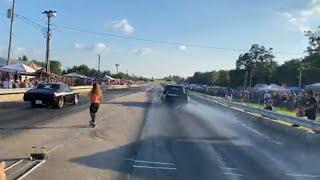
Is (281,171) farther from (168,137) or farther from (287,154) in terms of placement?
(168,137)

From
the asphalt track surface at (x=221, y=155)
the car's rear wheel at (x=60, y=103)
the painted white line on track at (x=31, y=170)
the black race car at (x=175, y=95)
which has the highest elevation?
the black race car at (x=175, y=95)

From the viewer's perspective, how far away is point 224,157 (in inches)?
557

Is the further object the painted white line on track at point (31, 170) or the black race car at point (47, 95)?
the black race car at point (47, 95)

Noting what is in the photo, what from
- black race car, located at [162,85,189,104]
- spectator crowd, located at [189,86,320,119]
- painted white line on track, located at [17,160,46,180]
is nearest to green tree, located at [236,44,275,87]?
spectator crowd, located at [189,86,320,119]

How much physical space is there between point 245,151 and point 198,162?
117 inches

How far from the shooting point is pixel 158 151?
583 inches

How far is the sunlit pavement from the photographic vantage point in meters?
11.5

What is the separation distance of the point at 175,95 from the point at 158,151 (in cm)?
2810

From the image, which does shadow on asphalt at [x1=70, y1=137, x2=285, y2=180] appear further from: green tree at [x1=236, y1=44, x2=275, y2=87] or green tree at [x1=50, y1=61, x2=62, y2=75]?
green tree at [x1=50, y1=61, x2=62, y2=75]

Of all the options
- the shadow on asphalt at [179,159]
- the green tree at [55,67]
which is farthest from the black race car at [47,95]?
the green tree at [55,67]

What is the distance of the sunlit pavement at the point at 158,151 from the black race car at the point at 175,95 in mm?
19296

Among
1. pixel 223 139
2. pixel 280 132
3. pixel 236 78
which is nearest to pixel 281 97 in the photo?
pixel 280 132

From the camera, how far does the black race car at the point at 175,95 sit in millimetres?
42500

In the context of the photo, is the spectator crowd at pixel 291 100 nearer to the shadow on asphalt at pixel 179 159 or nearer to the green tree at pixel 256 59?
the shadow on asphalt at pixel 179 159
